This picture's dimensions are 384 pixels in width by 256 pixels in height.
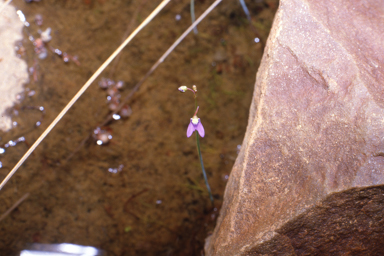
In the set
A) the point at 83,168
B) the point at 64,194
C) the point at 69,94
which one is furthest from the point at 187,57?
the point at 64,194

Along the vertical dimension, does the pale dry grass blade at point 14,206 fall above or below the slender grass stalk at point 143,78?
below

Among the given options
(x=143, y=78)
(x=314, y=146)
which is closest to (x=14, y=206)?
(x=143, y=78)

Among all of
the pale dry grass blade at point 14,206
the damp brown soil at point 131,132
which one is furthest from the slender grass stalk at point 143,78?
the pale dry grass blade at point 14,206

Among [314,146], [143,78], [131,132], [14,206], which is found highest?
[143,78]

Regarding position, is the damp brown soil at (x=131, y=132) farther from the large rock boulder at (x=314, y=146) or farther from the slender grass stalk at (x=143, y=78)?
the large rock boulder at (x=314, y=146)

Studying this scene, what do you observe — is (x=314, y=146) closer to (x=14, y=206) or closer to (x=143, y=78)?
(x=143, y=78)

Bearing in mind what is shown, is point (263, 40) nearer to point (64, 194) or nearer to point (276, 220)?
point (276, 220)
